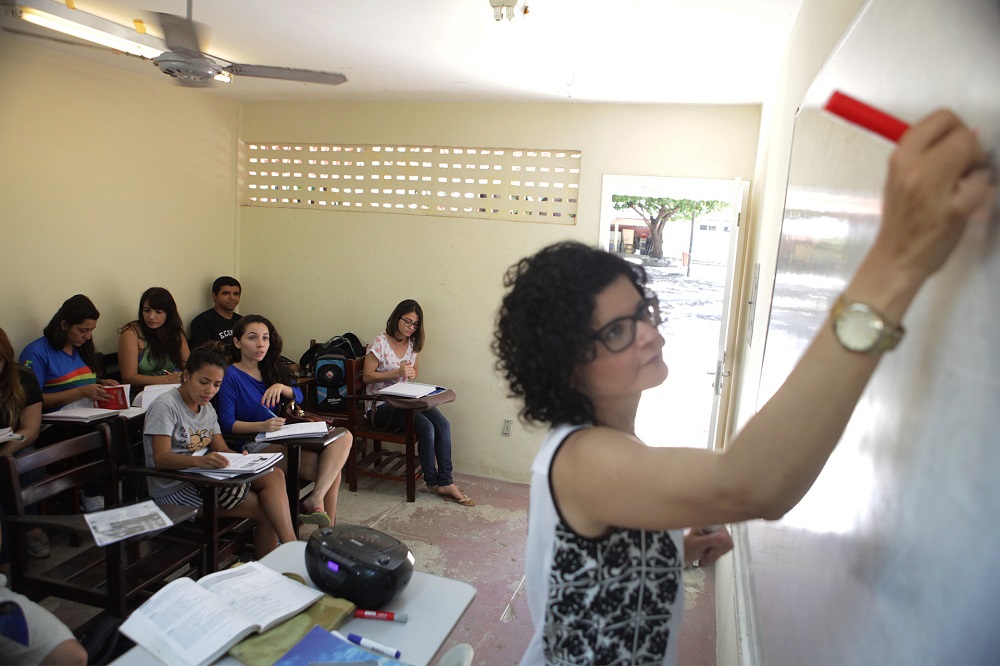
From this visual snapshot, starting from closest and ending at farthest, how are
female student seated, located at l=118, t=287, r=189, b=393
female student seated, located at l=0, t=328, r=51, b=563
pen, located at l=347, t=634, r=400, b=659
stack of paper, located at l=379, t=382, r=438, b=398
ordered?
pen, located at l=347, t=634, r=400, b=659
female student seated, located at l=0, t=328, r=51, b=563
female student seated, located at l=118, t=287, r=189, b=393
stack of paper, located at l=379, t=382, r=438, b=398

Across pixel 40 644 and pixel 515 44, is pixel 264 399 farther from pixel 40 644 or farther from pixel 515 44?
pixel 515 44

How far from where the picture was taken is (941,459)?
0.50 metres

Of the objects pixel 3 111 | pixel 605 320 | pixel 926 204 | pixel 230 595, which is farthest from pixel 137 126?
pixel 926 204

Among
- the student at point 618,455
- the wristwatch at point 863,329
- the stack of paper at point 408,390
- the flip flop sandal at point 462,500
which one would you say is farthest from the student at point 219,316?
the wristwatch at point 863,329

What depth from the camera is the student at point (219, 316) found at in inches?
184

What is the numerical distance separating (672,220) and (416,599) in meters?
6.68

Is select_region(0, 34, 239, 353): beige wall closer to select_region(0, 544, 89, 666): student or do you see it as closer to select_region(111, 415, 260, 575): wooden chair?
select_region(111, 415, 260, 575): wooden chair

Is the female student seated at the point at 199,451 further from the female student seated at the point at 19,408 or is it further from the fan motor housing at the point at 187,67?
the fan motor housing at the point at 187,67

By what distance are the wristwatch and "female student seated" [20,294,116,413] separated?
3748 mm

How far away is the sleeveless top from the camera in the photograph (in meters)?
0.84

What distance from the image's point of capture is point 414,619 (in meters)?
1.47

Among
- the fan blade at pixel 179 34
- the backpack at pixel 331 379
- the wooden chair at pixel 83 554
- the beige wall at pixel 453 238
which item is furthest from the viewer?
the backpack at pixel 331 379

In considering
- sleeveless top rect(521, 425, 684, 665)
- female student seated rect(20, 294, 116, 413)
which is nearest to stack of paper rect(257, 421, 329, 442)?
female student seated rect(20, 294, 116, 413)

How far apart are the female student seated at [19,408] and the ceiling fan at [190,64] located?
148cm
